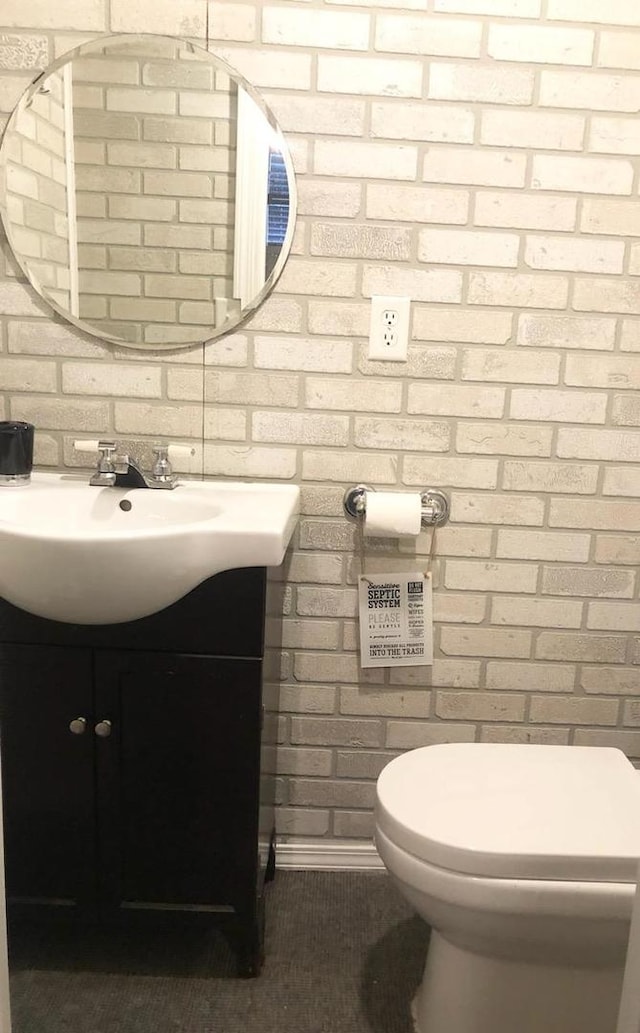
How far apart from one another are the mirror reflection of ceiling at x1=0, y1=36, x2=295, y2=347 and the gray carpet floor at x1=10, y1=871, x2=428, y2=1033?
1.19 meters

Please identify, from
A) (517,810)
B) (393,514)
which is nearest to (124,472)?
(393,514)

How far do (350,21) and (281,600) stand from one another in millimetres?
1121

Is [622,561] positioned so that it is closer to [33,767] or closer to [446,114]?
[446,114]

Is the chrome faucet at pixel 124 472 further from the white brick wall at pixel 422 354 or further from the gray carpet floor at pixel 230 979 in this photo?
the gray carpet floor at pixel 230 979

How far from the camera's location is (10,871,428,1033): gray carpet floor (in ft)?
4.63

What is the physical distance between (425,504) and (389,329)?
365 mm

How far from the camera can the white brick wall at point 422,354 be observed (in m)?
1.54

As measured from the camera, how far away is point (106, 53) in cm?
155

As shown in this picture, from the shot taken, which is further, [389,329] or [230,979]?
[389,329]

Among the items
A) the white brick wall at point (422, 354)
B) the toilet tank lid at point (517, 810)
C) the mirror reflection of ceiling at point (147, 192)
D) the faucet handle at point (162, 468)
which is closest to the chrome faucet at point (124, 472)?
the faucet handle at point (162, 468)

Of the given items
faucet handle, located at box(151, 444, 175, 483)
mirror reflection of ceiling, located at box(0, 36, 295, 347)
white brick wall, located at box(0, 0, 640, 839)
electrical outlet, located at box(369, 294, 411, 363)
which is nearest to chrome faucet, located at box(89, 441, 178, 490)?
faucet handle, located at box(151, 444, 175, 483)

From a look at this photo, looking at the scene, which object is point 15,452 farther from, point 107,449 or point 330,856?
point 330,856

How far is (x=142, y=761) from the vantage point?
1396 millimetres

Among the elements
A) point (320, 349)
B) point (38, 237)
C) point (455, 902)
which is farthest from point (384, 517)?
point (38, 237)
